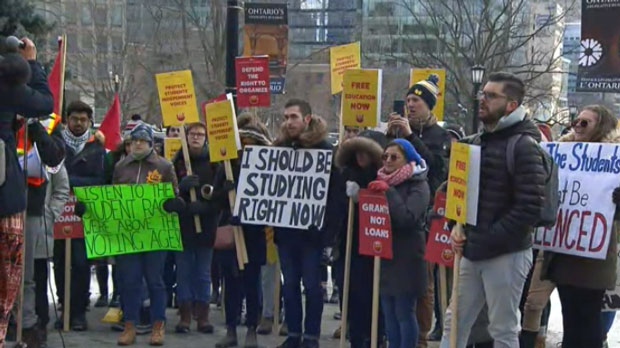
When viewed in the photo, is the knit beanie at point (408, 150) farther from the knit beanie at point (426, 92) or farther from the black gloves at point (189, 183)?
the black gloves at point (189, 183)

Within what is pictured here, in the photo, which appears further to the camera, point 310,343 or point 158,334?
point 158,334

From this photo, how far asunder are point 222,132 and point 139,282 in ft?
4.95

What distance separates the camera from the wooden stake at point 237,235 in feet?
25.7

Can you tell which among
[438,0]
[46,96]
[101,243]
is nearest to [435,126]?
[101,243]

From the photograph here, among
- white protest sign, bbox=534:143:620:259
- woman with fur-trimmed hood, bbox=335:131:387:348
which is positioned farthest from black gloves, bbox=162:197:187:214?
white protest sign, bbox=534:143:620:259

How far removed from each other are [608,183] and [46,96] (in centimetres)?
381

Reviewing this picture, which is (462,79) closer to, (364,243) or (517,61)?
(517,61)

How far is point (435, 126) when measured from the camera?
813 centimetres

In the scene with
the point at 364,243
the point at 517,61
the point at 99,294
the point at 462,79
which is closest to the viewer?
the point at 364,243

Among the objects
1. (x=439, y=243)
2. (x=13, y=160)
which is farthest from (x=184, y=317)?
(x=13, y=160)

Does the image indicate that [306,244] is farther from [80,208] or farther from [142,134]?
[80,208]

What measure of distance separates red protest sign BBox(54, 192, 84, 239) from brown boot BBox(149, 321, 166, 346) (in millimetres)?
1190

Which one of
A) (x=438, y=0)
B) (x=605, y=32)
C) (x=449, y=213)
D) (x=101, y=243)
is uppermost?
(x=438, y=0)

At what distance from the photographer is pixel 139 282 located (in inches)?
321
